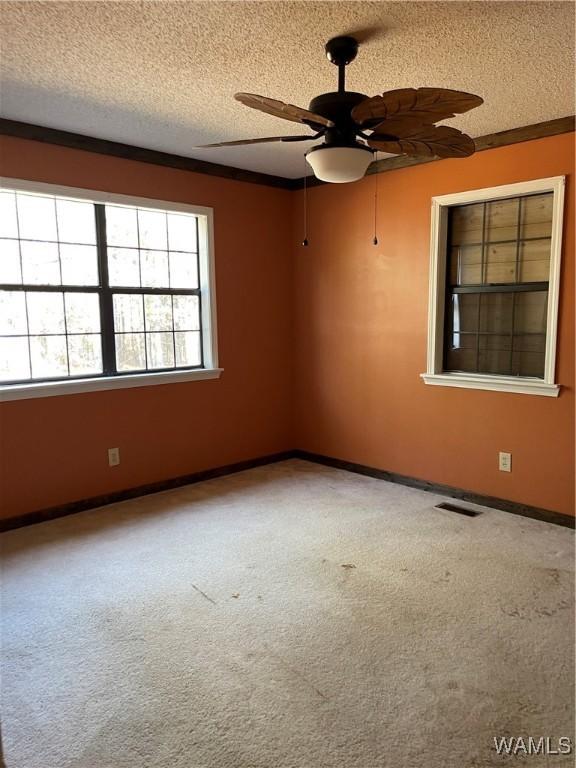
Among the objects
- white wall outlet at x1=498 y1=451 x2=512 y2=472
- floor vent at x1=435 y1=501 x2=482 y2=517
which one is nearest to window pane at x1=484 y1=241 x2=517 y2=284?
white wall outlet at x1=498 y1=451 x2=512 y2=472

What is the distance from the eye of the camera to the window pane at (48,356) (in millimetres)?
3631

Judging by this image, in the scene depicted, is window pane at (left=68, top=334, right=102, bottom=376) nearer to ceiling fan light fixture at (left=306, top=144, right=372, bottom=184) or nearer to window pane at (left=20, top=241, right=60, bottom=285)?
window pane at (left=20, top=241, right=60, bottom=285)

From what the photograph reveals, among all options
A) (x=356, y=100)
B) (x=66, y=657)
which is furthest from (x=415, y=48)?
(x=66, y=657)

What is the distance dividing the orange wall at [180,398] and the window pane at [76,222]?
0.52 ft

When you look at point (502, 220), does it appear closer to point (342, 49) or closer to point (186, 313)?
point (342, 49)

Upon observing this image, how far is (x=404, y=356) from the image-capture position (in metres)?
4.30

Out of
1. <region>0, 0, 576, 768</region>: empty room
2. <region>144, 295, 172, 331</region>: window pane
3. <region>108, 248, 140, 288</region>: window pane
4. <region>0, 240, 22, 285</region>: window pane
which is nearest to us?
<region>0, 0, 576, 768</region>: empty room

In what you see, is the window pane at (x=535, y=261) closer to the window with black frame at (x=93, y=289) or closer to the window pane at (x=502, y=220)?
the window pane at (x=502, y=220)

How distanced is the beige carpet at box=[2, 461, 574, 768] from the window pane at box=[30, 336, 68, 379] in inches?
40.4

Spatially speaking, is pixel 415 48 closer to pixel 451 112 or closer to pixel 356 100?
pixel 356 100

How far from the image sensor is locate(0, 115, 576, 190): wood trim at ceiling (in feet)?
10.9

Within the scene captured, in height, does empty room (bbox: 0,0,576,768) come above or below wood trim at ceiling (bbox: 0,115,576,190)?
below

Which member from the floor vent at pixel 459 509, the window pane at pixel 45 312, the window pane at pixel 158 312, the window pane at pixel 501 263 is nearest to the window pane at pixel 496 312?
the window pane at pixel 501 263

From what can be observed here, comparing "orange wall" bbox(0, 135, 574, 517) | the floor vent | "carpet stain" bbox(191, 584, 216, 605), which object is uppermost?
"orange wall" bbox(0, 135, 574, 517)
